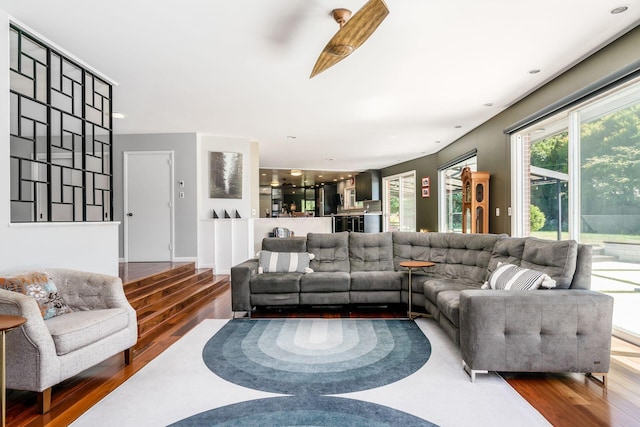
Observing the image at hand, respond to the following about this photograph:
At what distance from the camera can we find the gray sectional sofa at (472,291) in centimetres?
240

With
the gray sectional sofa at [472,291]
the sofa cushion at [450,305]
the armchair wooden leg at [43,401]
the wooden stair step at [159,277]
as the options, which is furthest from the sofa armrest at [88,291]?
the sofa cushion at [450,305]

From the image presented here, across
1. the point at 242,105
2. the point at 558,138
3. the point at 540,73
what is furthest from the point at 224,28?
the point at 558,138

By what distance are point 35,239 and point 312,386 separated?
8.41 feet

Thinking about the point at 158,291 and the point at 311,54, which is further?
the point at 158,291

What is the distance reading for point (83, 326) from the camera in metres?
2.35

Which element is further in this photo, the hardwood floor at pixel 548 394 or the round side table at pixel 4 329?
the hardwood floor at pixel 548 394

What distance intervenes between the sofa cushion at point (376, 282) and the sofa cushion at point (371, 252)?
0.39 metres

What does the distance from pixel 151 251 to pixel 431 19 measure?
5.76m

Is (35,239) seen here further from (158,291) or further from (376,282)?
(376,282)

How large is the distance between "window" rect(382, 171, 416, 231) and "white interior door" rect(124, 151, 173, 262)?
20.3 ft

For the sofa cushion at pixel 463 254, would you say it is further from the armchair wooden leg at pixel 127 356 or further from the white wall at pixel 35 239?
the white wall at pixel 35 239

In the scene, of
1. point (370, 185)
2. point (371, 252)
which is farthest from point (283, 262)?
point (370, 185)

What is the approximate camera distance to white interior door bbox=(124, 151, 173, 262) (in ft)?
21.2

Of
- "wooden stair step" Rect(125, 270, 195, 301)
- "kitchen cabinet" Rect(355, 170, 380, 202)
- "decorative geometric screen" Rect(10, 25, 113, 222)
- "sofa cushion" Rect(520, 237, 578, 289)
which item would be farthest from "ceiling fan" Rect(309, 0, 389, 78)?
"kitchen cabinet" Rect(355, 170, 380, 202)
